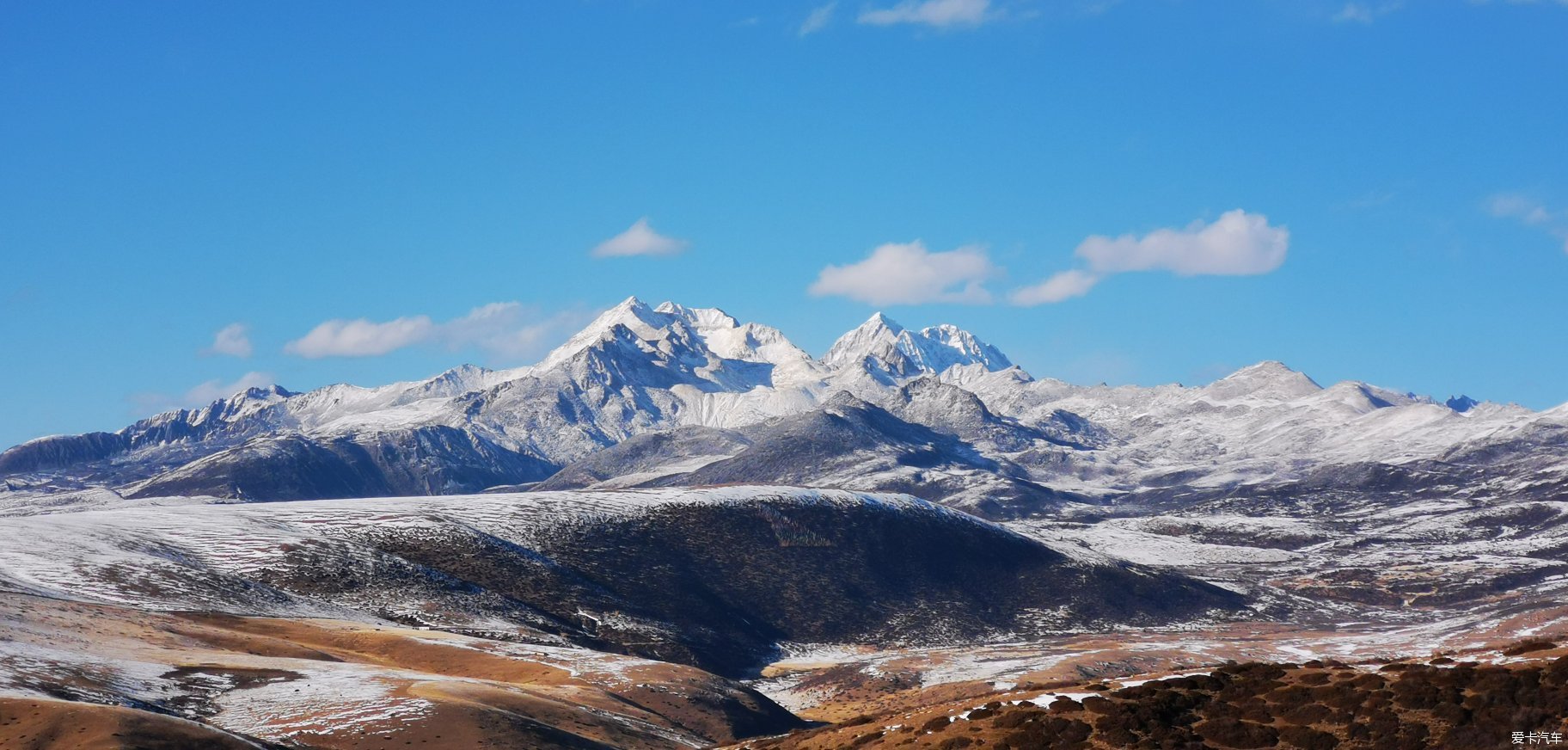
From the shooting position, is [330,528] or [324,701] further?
[330,528]

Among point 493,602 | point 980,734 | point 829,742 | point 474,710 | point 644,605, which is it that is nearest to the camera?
point 980,734

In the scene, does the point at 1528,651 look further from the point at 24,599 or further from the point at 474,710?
the point at 24,599

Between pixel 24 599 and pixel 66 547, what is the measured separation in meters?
39.9

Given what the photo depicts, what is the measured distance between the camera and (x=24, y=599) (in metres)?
112

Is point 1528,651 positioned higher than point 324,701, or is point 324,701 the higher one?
point 1528,651

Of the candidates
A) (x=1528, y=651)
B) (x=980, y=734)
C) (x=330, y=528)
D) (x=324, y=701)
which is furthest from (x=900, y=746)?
(x=330, y=528)

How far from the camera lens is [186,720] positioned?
226ft

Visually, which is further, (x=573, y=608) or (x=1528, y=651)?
(x=573, y=608)

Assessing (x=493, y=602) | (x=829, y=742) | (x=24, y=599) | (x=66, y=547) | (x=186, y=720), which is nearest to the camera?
(x=829, y=742)

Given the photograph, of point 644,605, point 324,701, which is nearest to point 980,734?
point 324,701

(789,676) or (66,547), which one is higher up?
(66,547)

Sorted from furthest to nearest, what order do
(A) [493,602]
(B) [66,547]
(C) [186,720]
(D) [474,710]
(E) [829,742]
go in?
(A) [493,602] < (B) [66,547] < (D) [474,710] < (C) [186,720] < (E) [829,742]

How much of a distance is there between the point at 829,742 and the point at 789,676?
97.2m

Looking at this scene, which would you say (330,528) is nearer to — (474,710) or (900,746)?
(474,710)
